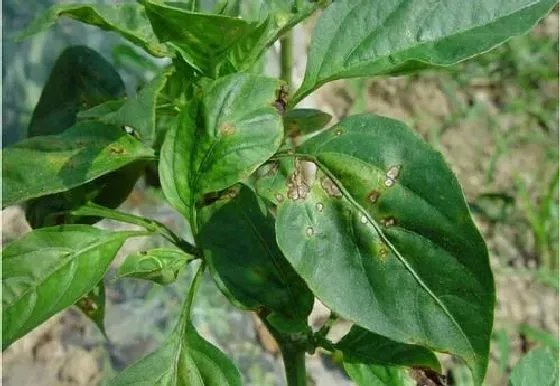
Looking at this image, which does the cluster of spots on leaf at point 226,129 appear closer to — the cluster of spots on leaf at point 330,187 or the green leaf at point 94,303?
the cluster of spots on leaf at point 330,187

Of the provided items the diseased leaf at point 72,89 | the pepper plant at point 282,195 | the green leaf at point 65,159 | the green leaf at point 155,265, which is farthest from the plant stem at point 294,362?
the diseased leaf at point 72,89

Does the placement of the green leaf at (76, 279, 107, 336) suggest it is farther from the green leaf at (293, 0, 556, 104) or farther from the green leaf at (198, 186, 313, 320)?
the green leaf at (293, 0, 556, 104)

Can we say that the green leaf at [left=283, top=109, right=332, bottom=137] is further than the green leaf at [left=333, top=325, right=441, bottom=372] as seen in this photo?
Yes

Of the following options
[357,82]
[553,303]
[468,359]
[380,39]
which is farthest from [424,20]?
[357,82]

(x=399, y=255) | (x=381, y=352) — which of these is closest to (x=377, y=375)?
(x=381, y=352)

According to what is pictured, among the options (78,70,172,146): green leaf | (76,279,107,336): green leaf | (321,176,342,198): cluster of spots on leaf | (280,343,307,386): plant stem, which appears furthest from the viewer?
(76,279,107,336): green leaf

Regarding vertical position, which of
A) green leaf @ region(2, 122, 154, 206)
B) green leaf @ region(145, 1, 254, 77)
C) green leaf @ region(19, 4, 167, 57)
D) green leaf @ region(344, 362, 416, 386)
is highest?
green leaf @ region(145, 1, 254, 77)

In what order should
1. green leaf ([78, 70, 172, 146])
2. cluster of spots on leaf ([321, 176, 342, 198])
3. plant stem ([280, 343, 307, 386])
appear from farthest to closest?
plant stem ([280, 343, 307, 386]), cluster of spots on leaf ([321, 176, 342, 198]), green leaf ([78, 70, 172, 146])

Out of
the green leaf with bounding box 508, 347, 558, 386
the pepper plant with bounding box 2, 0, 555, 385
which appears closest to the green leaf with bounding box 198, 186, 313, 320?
the pepper plant with bounding box 2, 0, 555, 385

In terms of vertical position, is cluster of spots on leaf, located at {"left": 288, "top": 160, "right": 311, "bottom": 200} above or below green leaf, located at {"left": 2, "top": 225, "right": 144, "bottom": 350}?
above
